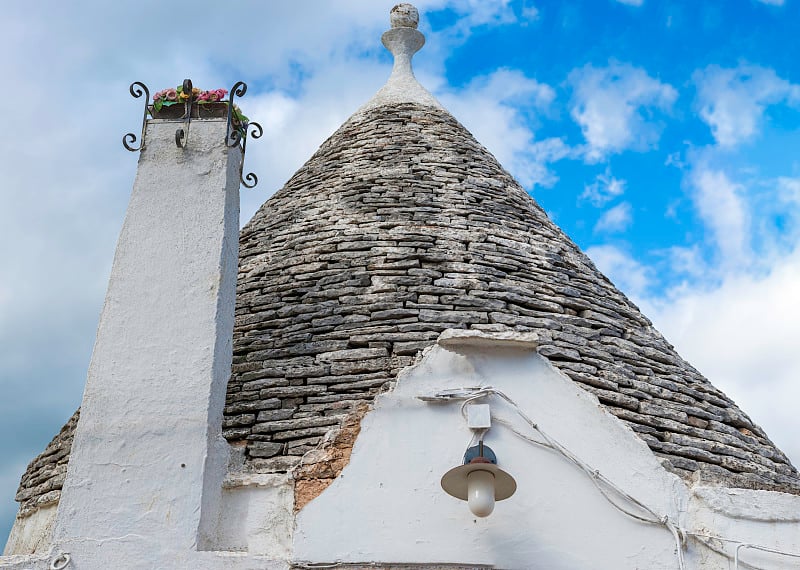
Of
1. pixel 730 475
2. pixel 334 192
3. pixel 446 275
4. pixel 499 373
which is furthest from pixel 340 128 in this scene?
pixel 730 475

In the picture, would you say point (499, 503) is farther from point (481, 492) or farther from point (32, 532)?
point (32, 532)

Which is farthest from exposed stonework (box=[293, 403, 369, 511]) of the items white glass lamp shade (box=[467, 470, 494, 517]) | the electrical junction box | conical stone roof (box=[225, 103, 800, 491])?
white glass lamp shade (box=[467, 470, 494, 517])

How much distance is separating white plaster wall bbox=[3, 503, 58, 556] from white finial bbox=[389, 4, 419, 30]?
6.37 metres

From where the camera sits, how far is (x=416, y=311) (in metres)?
7.13

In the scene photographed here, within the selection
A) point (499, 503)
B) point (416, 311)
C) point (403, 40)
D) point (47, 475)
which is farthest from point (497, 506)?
point (403, 40)

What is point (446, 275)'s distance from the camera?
7.56m

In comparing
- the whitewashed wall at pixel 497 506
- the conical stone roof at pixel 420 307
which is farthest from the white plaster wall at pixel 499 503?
the conical stone roof at pixel 420 307

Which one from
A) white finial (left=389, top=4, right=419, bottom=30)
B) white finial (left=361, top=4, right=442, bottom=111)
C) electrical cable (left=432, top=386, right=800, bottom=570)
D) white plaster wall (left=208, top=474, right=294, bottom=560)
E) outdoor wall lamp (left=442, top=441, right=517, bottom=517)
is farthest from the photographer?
white finial (left=389, top=4, right=419, bottom=30)

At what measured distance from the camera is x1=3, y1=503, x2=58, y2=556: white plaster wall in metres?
6.77

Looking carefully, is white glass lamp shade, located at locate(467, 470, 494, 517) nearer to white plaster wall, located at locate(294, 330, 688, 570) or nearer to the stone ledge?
white plaster wall, located at locate(294, 330, 688, 570)

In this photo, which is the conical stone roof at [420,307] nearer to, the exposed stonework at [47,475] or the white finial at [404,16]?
the exposed stonework at [47,475]

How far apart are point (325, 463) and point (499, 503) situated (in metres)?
1.02

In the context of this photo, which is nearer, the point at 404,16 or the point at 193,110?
the point at 193,110

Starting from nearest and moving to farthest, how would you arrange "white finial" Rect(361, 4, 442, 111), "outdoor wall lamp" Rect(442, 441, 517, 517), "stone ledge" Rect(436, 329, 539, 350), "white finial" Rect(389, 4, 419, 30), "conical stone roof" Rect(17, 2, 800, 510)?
"outdoor wall lamp" Rect(442, 441, 517, 517)
"stone ledge" Rect(436, 329, 539, 350)
"conical stone roof" Rect(17, 2, 800, 510)
"white finial" Rect(361, 4, 442, 111)
"white finial" Rect(389, 4, 419, 30)
